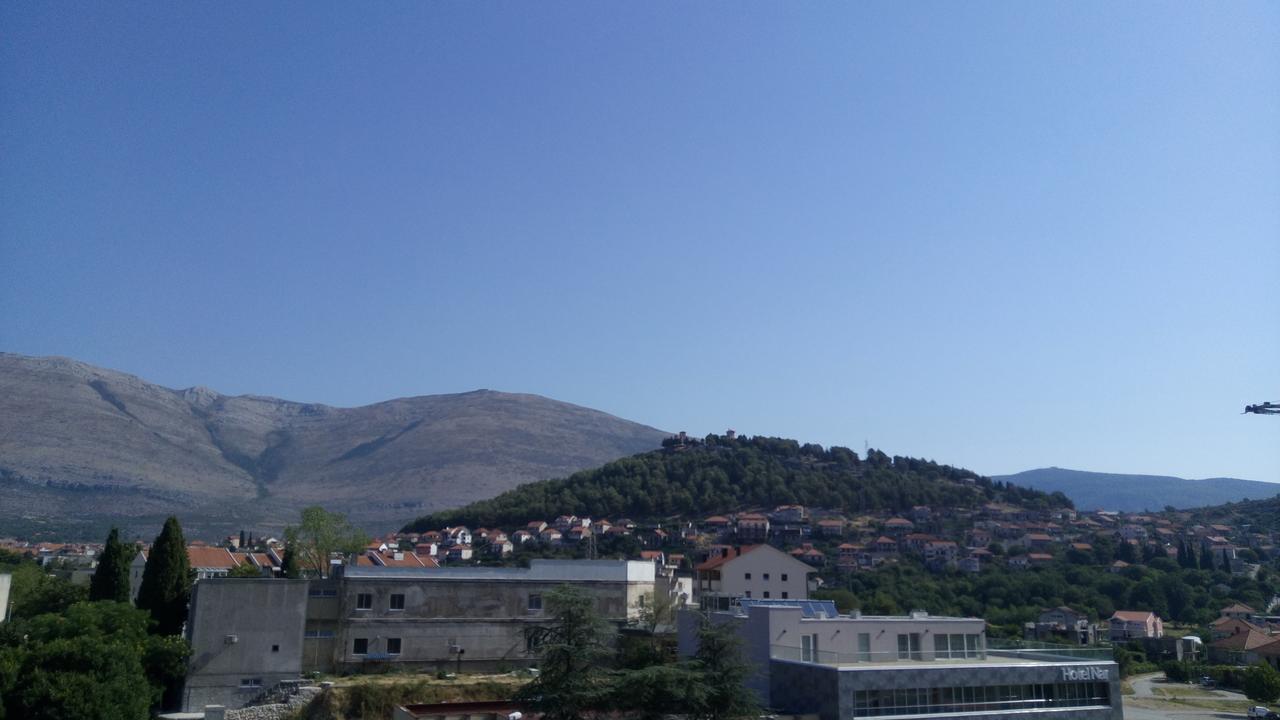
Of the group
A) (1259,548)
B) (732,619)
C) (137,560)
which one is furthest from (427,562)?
(1259,548)

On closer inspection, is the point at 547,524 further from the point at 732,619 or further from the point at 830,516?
the point at 732,619

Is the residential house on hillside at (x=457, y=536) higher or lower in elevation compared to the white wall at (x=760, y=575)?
higher

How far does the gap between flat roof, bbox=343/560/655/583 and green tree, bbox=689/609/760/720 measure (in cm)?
1226

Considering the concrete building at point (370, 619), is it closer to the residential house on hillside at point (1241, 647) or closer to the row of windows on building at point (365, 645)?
the row of windows on building at point (365, 645)

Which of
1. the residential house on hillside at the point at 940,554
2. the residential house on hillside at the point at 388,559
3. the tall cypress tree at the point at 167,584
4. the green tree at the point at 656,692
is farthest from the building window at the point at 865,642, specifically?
the residential house on hillside at the point at 940,554

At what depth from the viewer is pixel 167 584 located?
41.3m

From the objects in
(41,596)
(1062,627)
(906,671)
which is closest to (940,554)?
(1062,627)

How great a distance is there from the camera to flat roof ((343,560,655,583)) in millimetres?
40062

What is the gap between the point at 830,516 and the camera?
144125 mm

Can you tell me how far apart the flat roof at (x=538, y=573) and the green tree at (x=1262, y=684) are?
4194cm

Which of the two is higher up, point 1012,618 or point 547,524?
point 547,524

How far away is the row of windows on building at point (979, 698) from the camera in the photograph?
1271 inches

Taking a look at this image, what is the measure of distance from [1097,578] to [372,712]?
90.0m

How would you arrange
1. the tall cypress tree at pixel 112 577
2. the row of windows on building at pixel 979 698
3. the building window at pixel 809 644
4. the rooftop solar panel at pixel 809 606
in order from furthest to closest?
the tall cypress tree at pixel 112 577 → the rooftop solar panel at pixel 809 606 → the building window at pixel 809 644 → the row of windows on building at pixel 979 698
